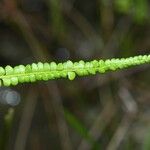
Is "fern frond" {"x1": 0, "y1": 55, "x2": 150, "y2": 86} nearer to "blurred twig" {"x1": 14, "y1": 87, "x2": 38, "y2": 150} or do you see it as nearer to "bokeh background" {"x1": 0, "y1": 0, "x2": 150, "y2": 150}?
"bokeh background" {"x1": 0, "y1": 0, "x2": 150, "y2": 150}

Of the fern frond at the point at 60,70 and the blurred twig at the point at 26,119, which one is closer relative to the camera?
the fern frond at the point at 60,70

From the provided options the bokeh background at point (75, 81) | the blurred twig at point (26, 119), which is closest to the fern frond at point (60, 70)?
the bokeh background at point (75, 81)

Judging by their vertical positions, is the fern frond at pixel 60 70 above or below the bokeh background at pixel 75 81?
below

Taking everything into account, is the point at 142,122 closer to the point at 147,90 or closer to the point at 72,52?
the point at 147,90

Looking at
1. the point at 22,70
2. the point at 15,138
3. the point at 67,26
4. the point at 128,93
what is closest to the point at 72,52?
the point at 67,26

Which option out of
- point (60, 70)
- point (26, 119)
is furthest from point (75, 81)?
point (60, 70)

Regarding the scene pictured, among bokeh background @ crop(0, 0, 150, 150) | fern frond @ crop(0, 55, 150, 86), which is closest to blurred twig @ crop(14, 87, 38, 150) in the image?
bokeh background @ crop(0, 0, 150, 150)

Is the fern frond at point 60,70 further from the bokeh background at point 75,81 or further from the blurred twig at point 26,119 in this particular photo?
the blurred twig at point 26,119
